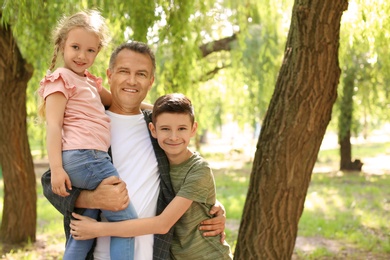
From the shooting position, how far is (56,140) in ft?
6.66

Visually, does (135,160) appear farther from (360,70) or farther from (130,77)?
(360,70)

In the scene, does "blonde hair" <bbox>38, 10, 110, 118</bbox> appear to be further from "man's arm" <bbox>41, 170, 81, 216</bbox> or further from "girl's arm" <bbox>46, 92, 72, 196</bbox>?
"man's arm" <bbox>41, 170, 81, 216</bbox>

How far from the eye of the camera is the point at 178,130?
84.5 inches

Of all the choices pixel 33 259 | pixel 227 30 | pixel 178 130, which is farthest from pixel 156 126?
pixel 227 30

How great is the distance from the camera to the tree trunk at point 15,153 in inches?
240

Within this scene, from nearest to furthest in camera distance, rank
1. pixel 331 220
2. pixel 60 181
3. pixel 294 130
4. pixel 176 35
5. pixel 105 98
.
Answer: pixel 60 181
pixel 105 98
pixel 294 130
pixel 176 35
pixel 331 220

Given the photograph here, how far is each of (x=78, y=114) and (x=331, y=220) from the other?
708 centimetres

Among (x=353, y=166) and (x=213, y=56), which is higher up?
(x=213, y=56)

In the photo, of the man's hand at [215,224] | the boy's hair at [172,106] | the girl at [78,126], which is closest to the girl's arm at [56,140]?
the girl at [78,126]

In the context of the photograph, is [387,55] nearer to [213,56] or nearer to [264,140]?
[264,140]

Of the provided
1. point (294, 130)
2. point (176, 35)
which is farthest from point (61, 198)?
point (176, 35)

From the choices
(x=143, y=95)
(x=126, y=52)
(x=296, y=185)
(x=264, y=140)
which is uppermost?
(x=126, y=52)

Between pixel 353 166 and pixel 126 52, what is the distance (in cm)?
1404

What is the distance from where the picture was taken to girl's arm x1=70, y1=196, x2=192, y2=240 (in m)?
2.04
